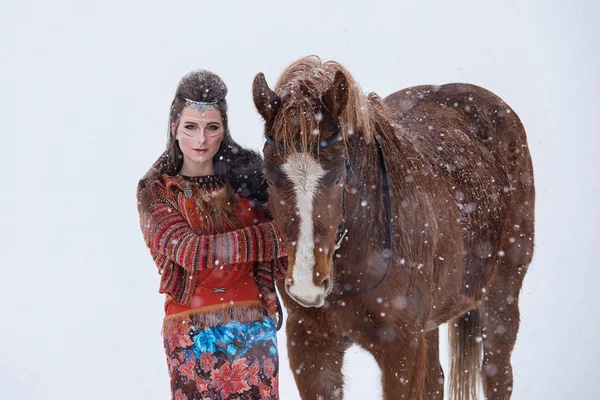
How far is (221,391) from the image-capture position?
8.73 ft

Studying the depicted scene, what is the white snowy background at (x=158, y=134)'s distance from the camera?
6.50 meters

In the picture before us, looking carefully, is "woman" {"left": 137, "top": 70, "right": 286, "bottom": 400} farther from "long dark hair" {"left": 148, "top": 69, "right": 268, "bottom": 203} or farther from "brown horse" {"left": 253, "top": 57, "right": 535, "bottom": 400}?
"brown horse" {"left": 253, "top": 57, "right": 535, "bottom": 400}

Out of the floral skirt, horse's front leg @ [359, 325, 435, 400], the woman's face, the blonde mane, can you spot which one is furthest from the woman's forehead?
horse's front leg @ [359, 325, 435, 400]

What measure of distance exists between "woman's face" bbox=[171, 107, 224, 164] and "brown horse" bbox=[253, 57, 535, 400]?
0.99ft

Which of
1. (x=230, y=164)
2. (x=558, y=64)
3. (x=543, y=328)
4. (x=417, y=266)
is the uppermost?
(x=558, y=64)

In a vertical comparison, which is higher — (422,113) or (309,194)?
(422,113)

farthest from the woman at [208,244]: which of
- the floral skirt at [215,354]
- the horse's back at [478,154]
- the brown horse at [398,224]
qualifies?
the horse's back at [478,154]

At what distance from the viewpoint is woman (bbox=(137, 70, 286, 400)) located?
2.63 metres

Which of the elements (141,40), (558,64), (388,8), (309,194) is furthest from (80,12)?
(309,194)

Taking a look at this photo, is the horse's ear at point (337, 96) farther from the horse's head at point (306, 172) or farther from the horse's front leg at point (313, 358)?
the horse's front leg at point (313, 358)

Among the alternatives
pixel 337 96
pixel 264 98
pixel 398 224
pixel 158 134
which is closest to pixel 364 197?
pixel 398 224

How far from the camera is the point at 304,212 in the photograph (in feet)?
7.52

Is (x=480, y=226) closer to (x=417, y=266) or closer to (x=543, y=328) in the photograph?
(x=417, y=266)

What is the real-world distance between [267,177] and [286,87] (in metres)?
0.38
